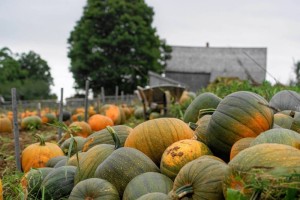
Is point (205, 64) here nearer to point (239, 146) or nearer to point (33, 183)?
point (33, 183)

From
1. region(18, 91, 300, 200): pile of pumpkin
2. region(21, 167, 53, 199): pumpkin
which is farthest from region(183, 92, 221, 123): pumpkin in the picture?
region(21, 167, 53, 199): pumpkin

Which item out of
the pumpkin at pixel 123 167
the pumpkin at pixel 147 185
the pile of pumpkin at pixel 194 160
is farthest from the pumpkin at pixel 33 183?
the pumpkin at pixel 147 185

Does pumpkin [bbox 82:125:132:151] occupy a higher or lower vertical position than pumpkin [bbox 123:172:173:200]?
higher

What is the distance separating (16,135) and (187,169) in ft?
10.9

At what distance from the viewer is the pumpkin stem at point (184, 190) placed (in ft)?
7.67

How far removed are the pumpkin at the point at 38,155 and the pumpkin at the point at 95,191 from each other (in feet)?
7.71

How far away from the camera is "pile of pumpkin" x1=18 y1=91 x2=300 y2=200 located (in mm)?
2164

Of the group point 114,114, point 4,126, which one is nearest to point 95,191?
point 114,114

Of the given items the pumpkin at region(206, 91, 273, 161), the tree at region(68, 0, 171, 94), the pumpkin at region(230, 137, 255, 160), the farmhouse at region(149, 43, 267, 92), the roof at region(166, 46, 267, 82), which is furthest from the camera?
the roof at region(166, 46, 267, 82)

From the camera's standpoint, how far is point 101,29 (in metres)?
45.1

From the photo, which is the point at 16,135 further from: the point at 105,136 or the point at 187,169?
the point at 187,169

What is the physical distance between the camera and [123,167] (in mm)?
3018

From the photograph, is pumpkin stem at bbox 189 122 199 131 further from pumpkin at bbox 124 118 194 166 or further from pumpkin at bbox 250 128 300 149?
pumpkin at bbox 250 128 300 149

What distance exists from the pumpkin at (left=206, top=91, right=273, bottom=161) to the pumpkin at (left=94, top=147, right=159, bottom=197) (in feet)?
1.50
